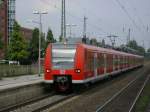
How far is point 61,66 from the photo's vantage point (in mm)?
22359

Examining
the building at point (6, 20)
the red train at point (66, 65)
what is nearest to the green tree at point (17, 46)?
the building at point (6, 20)

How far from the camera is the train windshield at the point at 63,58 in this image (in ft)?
73.2

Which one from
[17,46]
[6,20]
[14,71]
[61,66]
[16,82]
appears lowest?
[16,82]

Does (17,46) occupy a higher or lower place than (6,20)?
lower

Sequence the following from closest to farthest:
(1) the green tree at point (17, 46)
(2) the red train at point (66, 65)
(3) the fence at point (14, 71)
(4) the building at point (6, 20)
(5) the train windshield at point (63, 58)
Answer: (2) the red train at point (66, 65), (5) the train windshield at point (63, 58), (3) the fence at point (14, 71), (1) the green tree at point (17, 46), (4) the building at point (6, 20)

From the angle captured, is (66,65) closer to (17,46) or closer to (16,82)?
(16,82)

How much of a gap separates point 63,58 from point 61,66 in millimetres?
436

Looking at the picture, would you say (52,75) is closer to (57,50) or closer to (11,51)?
(57,50)

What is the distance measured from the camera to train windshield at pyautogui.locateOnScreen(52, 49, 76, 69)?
22.3 m

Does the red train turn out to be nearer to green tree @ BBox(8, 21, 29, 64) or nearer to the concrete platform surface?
the concrete platform surface

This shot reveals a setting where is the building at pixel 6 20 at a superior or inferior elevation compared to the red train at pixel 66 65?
superior

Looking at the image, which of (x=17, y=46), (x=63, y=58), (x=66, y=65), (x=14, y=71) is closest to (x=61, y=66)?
(x=66, y=65)

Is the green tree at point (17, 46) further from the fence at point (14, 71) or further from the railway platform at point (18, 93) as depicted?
the railway platform at point (18, 93)

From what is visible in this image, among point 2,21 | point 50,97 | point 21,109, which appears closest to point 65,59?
point 50,97
